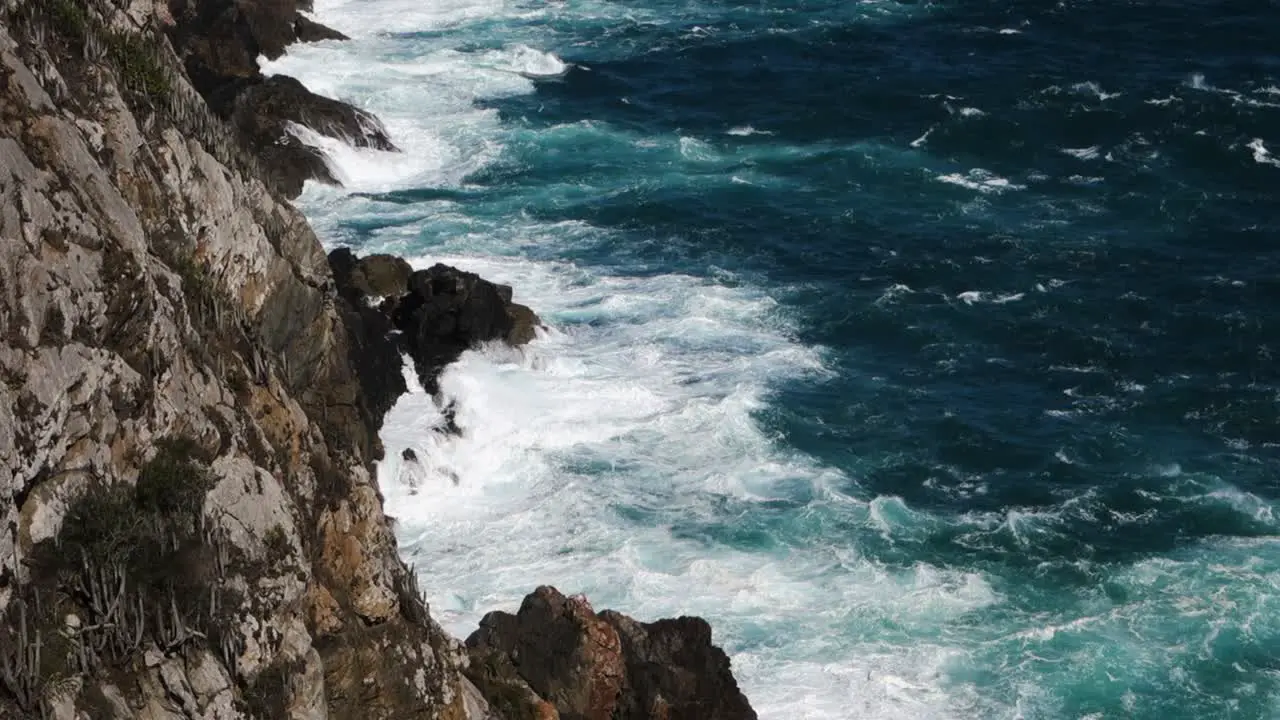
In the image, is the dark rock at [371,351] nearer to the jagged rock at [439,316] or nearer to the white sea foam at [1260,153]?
the jagged rock at [439,316]

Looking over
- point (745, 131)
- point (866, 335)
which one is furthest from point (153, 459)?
point (745, 131)

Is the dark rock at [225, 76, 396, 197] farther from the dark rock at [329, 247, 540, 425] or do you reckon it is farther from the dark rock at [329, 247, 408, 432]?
the dark rock at [329, 247, 408, 432]

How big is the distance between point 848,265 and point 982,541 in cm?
2202

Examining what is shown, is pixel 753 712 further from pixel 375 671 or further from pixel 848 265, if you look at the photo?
pixel 848 265

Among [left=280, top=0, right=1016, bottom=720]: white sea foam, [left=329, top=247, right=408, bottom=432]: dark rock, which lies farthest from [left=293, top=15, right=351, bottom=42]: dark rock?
[left=329, top=247, right=408, bottom=432]: dark rock

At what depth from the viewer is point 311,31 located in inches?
3541

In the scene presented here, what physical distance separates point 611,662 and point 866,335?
29058mm

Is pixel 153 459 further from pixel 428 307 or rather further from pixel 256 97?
pixel 256 97

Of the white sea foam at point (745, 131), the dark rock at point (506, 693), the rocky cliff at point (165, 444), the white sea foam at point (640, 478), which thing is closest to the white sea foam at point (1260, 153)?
the white sea foam at point (745, 131)

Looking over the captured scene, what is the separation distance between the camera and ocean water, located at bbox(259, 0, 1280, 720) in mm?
43625

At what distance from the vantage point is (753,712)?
37219mm

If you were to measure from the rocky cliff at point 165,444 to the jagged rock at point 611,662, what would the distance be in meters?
0.67

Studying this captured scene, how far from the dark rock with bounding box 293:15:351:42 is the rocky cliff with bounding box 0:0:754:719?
195 feet

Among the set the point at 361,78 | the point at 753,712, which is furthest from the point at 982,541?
the point at 361,78
